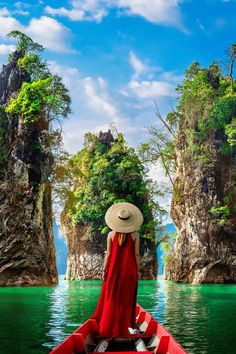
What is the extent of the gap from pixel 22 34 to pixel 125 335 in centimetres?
3007

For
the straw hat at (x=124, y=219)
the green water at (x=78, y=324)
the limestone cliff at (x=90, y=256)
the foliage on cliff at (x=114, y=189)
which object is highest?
the foliage on cliff at (x=114, y=189)

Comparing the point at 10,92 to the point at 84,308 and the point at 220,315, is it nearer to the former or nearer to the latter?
the point at 84,308

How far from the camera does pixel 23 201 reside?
29828mm

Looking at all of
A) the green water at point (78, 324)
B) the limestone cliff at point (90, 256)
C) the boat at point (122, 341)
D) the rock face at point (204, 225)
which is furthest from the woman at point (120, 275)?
the limestone cliff at point (90, 256)

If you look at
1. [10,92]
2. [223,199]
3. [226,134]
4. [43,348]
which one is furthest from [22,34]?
[43,348]

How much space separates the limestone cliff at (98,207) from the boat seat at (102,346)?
122 feet

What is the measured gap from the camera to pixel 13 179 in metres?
30.1

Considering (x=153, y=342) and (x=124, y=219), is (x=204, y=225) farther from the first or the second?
(x=153, y=342)

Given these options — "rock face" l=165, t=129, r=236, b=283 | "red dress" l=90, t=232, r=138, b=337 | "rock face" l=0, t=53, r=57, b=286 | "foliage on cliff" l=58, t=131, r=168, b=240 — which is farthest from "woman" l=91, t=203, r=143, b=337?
"foliage on cliff" l=58, t=131, r=168, b=240

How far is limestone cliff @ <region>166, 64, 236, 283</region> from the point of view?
36.0m

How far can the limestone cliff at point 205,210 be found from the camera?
3600 centimetres

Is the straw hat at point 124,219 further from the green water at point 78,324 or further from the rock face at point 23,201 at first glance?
the rock face at point 23,201

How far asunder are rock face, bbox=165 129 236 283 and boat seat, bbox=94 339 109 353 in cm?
2939

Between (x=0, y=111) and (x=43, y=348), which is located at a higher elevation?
(x=0, y=111)
